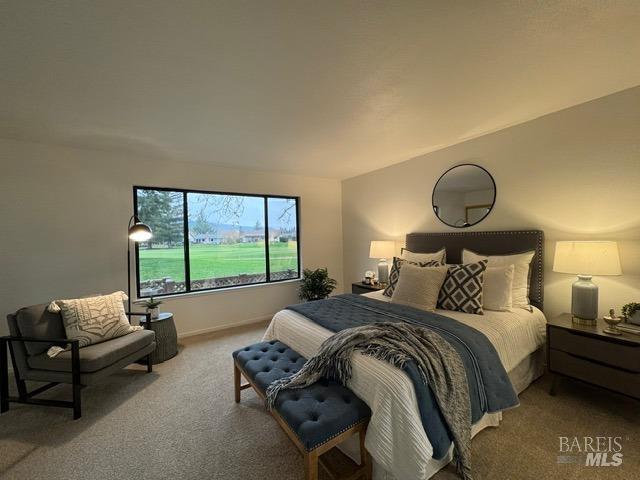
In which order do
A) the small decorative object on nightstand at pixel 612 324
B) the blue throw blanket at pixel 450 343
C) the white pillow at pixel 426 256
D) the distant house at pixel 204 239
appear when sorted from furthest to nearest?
the distant house at pixel 204 239 < the white pillow at pixel 426 256 < the small decorative object on nightstand at pixel 612 324 < the blue throw blanket at pixel 450 343

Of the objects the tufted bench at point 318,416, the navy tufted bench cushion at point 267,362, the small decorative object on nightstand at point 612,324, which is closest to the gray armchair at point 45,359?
the navy tufted bench cushion at point 267,362

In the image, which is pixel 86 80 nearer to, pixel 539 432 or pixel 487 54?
pixel 487 54

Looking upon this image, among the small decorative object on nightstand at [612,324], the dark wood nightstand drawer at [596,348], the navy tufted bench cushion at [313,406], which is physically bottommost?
the navy tufted bench cushion at [313,406]

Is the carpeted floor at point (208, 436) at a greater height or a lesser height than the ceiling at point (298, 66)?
lesser

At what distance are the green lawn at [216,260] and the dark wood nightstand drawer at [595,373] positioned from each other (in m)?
3.54

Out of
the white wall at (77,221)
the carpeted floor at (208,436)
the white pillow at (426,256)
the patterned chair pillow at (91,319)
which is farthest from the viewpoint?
the white pillow at (426,256)

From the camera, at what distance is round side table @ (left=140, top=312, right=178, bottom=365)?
9.46 feet

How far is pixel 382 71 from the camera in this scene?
1755 millimetres

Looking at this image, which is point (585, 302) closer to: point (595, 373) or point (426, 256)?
point (595, 373)

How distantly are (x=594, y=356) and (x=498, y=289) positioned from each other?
720 mm

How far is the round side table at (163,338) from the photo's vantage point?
2.88 metres

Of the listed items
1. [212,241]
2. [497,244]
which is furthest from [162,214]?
[497,244]

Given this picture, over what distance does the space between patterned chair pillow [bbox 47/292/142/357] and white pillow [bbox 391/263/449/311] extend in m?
2.69

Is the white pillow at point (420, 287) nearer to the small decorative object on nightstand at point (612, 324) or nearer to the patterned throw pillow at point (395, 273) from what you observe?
the patterned throw pillow at point (395, 273)
